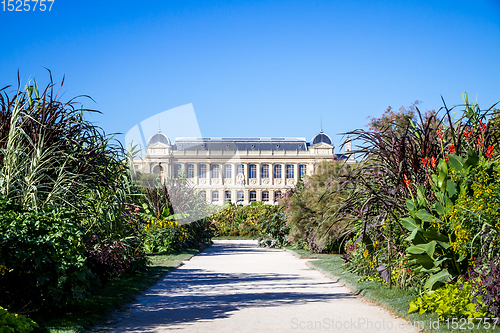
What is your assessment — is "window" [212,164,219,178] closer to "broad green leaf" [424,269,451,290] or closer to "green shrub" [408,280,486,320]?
"broad green leaf" [424,269,451,290]

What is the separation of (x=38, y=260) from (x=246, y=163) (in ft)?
219

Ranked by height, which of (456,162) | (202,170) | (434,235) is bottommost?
(434,235)

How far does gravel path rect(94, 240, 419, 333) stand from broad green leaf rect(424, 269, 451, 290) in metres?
0.49

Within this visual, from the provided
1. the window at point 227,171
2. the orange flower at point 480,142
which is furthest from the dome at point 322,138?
the orange flower at point 480,142

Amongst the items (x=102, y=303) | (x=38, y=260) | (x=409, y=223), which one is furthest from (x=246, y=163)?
(x=38, y=260)

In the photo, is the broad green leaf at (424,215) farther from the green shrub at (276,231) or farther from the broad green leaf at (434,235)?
the green shrub at (276,231)

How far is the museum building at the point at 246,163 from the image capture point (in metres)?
69.0

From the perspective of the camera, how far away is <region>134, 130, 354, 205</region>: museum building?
69.0 m

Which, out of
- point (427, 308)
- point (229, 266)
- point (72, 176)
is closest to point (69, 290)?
point (72, 176)

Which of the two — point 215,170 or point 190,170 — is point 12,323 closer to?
point 190,170

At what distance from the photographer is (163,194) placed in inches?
651

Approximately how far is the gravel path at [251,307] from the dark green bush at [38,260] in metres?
0.60

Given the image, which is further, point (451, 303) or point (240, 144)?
point (240, 144)

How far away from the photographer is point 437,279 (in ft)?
17.1
